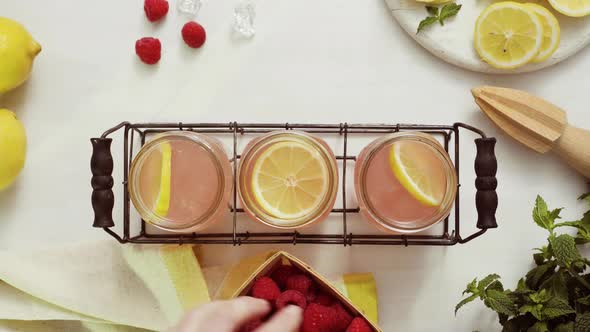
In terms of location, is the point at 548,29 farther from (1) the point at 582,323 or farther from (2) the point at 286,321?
(2) the point at 286,321

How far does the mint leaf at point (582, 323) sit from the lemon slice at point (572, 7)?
47 centimetres

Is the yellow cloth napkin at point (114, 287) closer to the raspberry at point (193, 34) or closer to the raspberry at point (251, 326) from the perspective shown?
the raspberry at point (251, 326)

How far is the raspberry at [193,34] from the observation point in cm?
96

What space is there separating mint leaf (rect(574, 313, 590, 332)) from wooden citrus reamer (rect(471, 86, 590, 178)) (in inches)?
10.4

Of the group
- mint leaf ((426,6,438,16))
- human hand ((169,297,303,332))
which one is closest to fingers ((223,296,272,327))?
human hand ((169,297,303,332))

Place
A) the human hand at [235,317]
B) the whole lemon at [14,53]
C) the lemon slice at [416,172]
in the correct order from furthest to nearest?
1. the whole lemon at [14,53]
2. the lemon slice at [416,172]
3. the human hand at [235,317]

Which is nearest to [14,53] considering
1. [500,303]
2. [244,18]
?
[244,18]

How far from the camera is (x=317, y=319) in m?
0.78

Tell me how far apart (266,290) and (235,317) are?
9cm

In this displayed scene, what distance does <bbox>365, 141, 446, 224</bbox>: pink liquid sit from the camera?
80 centimetres

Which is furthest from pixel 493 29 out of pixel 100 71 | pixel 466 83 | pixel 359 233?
pixel 100 71

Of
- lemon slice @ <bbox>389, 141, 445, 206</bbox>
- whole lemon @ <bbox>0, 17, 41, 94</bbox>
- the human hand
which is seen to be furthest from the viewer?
whole lemon @ <bbox>0, 17, 41, 94</bbox>

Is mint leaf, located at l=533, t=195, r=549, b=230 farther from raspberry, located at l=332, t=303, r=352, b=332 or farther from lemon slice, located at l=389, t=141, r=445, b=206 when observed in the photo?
raspberry, located at l=332, t=303, r=352, b=332

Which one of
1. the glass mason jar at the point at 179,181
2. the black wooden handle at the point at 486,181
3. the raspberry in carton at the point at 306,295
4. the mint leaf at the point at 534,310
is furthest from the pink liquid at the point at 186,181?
the mint leaf at the point at 534,310
